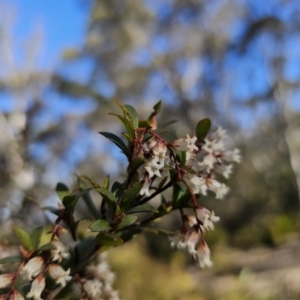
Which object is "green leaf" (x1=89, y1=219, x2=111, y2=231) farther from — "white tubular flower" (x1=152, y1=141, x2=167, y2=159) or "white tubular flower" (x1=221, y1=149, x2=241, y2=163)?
"white tubular flower" (x1=221, y1=149, x2=241, y2=163)

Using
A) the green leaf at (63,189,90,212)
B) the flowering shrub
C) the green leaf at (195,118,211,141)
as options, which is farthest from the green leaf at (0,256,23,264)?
the green leaf at (195,118,211,141)

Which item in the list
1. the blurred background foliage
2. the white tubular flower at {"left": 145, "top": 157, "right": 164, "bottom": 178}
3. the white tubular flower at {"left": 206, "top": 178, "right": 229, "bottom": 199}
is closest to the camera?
the white tubular flower at {"left": 145, "top": 157, "right": 164, "bottom": 178}

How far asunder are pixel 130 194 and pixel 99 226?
61 millimetres

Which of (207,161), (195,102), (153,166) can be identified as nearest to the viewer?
(153,166)

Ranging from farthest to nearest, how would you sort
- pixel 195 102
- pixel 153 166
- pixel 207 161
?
pixel 195 102 < pixel 207 161 < pixel 153 166

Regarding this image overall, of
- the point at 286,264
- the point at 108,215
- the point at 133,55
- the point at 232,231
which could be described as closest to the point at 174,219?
the point at 232,231

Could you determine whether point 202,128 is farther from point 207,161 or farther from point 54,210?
point 54,210

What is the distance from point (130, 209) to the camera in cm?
67

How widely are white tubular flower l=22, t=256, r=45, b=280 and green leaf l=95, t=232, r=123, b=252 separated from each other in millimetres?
87

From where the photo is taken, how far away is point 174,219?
11141 mm

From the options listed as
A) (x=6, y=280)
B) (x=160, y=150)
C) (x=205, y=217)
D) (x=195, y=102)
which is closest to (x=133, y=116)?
(x=160, y=150)

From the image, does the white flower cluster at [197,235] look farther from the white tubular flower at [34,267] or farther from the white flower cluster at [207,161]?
the white tubular flower at [34,267]

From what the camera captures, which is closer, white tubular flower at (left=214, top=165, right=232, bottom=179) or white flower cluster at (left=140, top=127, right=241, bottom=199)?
white flower cluster at (left=140, top=127, right=241, bottom=199)

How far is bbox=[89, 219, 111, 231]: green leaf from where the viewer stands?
2.06 feet
